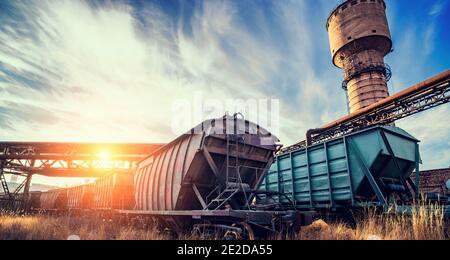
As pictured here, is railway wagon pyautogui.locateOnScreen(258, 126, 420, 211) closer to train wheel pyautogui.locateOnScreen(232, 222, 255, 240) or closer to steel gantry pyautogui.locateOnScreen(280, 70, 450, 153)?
train wheel pyautogui.locateOnScreen(232, 222, 255, 240)

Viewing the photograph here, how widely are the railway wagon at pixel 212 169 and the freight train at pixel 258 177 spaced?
0.02m

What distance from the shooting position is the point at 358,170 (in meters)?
6.58

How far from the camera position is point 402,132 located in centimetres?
729

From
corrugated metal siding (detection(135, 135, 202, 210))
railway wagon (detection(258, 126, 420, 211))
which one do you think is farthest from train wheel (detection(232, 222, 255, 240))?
corrugated metal siding (detection(135, 135, 202, 210))

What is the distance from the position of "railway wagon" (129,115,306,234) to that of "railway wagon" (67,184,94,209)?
10.2m

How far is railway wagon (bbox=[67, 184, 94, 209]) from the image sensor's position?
46.6ft

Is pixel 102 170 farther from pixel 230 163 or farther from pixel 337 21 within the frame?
pixel 337 21

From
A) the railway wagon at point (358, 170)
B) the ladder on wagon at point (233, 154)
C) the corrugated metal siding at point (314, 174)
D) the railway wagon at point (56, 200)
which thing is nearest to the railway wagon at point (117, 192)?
the ladder on wagon at point (233, 154)

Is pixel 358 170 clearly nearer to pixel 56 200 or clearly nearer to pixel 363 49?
pixel 363 49

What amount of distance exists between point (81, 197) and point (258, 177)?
14091 mm

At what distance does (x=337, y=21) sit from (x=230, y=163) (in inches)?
938

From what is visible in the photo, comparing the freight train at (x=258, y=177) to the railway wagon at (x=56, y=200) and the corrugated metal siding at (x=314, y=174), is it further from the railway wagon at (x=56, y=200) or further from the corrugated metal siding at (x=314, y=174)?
the railway wagon at (x=56, y=200)

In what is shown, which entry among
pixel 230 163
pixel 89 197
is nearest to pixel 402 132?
pixel 230 163

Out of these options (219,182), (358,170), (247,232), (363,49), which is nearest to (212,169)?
(219,182)
